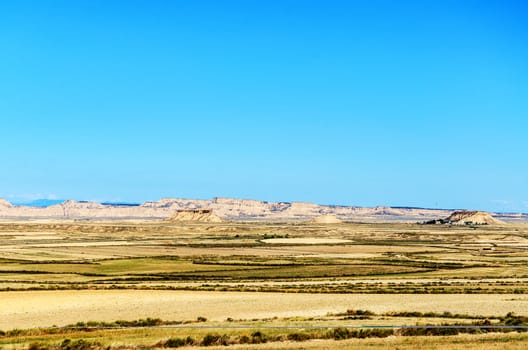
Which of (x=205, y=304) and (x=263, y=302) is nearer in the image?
(x=205, y=304)

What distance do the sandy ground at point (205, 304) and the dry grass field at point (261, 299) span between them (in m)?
0.06

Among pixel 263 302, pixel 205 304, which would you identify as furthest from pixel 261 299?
pixel 205 304

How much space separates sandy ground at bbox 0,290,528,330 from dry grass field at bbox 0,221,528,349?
6 cm

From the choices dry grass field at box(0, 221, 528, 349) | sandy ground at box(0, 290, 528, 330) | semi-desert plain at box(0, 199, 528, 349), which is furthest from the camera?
sandy ground at box(0, 290, 528, 330)

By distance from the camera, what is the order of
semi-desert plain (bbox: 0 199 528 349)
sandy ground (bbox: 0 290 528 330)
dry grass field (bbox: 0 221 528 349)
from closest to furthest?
semi-desert plain (bbox: 0 199 528 349) → dry grass field (bbox: 0 221 528 349) → sandy ground (bbox: 0 290 528 330)

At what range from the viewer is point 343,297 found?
45.8 meters

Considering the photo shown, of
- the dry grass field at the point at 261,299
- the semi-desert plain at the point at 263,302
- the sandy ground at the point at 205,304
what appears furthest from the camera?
the sandy ground at the point at 205,304

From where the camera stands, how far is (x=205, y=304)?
42.6m

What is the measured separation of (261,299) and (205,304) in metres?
3.94

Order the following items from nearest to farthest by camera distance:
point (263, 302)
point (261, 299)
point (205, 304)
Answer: point (205, 304) → point (263, 302) → point (261, 299)

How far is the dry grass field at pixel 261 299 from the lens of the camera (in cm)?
2916

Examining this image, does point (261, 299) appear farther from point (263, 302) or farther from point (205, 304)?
point (205, 304)

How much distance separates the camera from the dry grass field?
29.2 metres

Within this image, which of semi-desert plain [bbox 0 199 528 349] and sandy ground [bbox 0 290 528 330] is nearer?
semi-desert plain [bbox 0 199 528 349]
